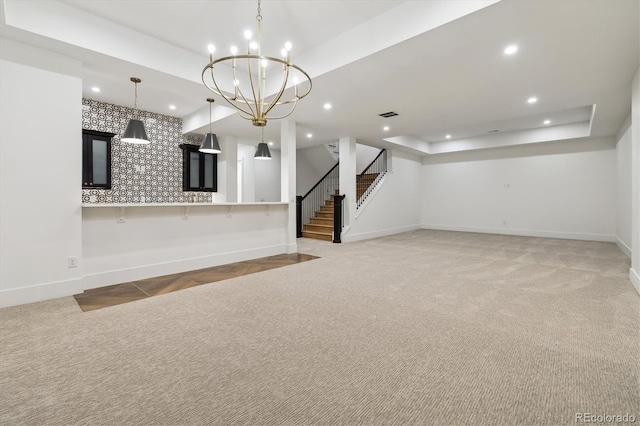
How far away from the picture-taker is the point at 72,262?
3.54 m

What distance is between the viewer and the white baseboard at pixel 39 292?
3.12m

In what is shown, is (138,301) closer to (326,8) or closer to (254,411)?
(254,411)

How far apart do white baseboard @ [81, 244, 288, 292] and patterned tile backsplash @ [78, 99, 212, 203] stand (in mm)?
1549

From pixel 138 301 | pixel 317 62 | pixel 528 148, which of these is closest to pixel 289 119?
pixel 317 62

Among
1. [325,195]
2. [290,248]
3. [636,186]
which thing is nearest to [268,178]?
[325,195]

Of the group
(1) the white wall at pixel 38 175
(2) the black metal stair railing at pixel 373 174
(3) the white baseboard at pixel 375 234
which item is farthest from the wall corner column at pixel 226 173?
(1) the white wall at pixel 38 175

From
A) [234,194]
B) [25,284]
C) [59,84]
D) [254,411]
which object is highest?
[59,84]

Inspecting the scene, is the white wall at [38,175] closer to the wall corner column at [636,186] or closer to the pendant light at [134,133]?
the pendant light at [134,133]

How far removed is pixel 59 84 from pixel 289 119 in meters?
3.76

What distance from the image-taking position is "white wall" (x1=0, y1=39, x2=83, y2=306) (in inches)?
123

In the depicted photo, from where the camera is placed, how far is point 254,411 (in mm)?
1541

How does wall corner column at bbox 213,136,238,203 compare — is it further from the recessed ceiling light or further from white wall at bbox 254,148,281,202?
the recessed ceiling light

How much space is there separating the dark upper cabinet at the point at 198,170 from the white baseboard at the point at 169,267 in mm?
2959

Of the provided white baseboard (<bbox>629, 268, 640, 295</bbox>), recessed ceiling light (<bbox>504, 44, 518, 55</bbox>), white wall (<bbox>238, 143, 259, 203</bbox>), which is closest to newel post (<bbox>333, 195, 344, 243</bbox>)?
white wall (<bbox>238, 143, 259, 203</bbox>)
